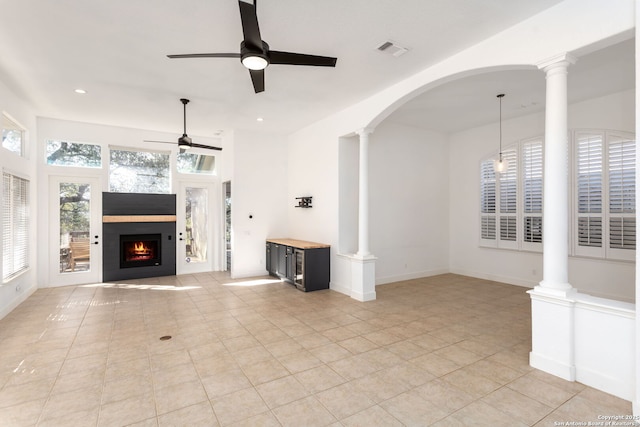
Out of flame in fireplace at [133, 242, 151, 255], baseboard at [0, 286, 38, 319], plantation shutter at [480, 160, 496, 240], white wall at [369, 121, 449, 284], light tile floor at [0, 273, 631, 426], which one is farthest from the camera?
flame in fireplace at [133, 242, 151, 255]

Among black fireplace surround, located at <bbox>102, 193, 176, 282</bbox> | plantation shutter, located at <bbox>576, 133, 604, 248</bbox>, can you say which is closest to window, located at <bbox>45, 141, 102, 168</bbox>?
black fireplace surround, located at <bbox>102, 193, 176, 282</bbox>

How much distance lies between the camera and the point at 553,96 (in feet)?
9.89

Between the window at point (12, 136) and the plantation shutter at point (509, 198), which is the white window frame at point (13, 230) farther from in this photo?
the plantation shutter at point (509, 198)

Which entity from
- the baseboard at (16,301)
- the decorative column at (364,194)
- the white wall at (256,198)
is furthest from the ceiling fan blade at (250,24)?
the baseboard at (16,301)

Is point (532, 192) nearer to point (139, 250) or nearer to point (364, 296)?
point (364, 296)

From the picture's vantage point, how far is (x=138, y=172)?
7.22m

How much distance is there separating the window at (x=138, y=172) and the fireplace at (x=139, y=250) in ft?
3.48

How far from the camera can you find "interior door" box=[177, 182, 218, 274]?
24.9ft

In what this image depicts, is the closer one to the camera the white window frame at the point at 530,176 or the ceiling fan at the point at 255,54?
the ceiling fan at the point at 255,54

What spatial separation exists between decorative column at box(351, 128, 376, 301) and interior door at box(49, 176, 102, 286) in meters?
5.48

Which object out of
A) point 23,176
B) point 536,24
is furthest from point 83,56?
point 536,24

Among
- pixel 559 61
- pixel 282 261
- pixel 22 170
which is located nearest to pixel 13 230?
pixel 22 170

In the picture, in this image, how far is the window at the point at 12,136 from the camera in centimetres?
493

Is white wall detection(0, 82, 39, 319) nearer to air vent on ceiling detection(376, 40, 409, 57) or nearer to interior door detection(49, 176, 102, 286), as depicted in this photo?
interior door detection(49, 176, 102, 286)
